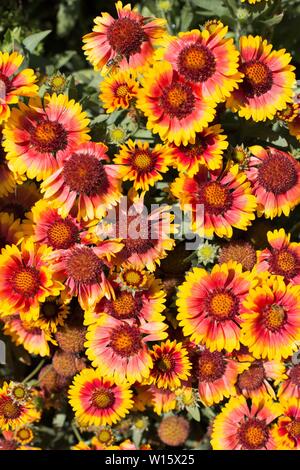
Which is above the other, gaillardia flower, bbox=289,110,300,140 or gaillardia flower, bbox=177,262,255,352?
gaillardia flower, bbox=289,110,300,140

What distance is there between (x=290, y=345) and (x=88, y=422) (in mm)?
993

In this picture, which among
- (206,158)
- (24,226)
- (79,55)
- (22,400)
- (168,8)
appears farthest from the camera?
(79,55)

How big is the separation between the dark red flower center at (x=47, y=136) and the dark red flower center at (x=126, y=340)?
0.78 metres

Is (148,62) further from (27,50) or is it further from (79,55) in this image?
(79,55)

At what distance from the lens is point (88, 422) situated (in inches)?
105

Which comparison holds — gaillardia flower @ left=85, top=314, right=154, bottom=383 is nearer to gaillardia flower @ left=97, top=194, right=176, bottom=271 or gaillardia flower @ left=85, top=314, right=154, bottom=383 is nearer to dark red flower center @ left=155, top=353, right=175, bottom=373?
dark red flower center @ left=155, top=353, right=175, bottom=373

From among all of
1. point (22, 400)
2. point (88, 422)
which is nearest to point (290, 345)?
point (88, 422)

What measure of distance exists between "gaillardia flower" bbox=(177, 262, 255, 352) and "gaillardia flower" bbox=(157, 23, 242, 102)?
69cm

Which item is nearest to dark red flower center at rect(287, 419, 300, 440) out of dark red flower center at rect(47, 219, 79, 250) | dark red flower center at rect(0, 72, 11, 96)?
dark red flower center at rect(47, 219, 79, 250)

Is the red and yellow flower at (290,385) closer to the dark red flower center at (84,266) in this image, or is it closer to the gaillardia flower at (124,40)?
the dark red flower center at (84,266)

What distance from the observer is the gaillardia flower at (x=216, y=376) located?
8.20ft

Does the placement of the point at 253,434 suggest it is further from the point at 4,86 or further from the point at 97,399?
→ the point at 4,86

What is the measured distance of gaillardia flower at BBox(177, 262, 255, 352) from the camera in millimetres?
2328

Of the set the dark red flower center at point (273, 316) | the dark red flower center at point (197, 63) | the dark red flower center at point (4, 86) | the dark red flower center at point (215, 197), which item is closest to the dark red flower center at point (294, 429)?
the dark red flower center at point (273, 316)
